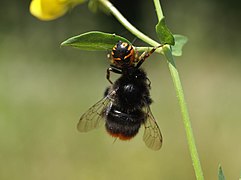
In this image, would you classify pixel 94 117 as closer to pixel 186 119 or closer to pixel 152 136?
pixel 152 136

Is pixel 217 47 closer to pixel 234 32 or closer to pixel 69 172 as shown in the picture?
pixel 234 32

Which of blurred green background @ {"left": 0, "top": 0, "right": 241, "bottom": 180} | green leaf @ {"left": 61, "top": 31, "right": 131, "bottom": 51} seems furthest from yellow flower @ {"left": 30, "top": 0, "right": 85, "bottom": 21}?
blurred green background @ {"left": 0, "top": 0, "right": 241, "bottom": 180}

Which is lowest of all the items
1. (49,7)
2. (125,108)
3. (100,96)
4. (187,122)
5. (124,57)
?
(187,122)

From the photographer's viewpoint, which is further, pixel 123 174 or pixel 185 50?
pixel 185 50

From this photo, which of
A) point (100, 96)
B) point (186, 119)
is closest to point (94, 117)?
point (186, 119)

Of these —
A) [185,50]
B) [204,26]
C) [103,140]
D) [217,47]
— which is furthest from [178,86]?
[204,26]
